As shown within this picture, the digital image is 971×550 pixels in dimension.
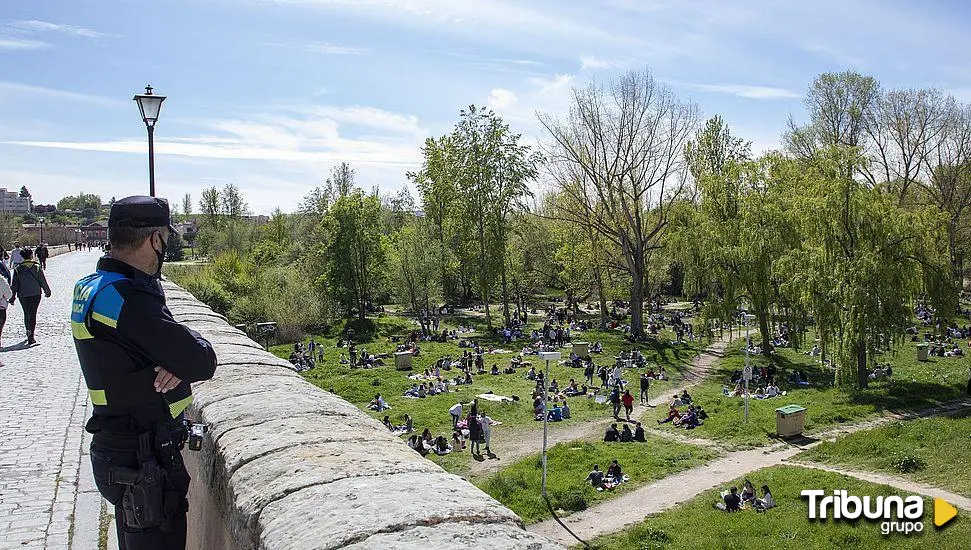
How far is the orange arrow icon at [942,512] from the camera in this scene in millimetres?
13173

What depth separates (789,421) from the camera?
19.8 metres

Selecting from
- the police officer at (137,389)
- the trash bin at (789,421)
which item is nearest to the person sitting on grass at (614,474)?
the trash bin at (789,421)

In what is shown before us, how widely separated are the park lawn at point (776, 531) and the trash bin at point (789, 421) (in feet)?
14.6

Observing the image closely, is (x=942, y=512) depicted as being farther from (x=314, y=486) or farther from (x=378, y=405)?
(x=378, y=405)

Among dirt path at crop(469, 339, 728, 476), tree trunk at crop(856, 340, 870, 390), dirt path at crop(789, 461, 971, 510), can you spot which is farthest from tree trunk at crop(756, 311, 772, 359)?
dirt path at crop(789, 461, 971, 510)

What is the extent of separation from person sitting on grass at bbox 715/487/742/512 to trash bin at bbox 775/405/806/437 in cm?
585

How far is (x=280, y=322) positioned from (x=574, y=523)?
1090 inches

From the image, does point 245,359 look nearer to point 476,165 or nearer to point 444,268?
point 476,165

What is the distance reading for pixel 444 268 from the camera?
164 ft

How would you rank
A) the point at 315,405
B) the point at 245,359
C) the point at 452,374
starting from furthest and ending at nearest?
the point at 452,374, the point at 245,359, the point at 315,405

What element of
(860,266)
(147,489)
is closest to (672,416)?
(860,266)

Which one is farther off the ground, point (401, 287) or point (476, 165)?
point (476, 165)

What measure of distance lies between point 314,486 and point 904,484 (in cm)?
1669

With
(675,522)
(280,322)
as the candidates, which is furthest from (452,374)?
(675,522)
